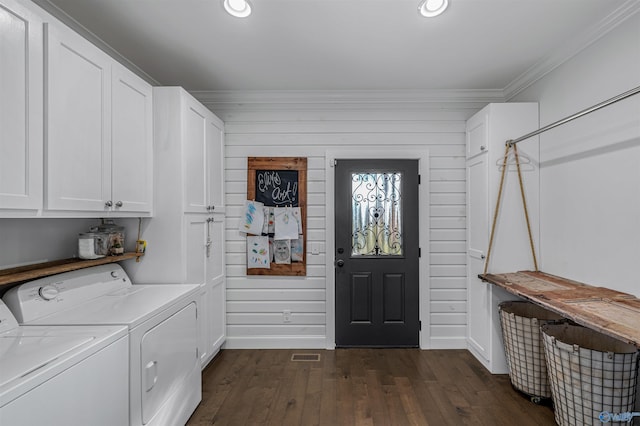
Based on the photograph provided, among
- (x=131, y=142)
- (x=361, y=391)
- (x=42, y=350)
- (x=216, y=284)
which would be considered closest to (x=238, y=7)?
(x=131, y=142)

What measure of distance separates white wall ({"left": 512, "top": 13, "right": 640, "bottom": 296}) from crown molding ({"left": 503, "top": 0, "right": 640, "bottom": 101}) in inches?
1.5

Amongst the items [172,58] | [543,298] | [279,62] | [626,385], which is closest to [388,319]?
[543,298]

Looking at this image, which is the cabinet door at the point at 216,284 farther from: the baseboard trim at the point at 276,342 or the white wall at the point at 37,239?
the white wall at the point at 37,239

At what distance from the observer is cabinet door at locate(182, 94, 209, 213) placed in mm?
2488

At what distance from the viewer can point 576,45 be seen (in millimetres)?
2361

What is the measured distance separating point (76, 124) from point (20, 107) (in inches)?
11.8

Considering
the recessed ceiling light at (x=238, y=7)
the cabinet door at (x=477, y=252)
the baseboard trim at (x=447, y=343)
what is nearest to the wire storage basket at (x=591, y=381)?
the cabinet door at (x=477, y=252)

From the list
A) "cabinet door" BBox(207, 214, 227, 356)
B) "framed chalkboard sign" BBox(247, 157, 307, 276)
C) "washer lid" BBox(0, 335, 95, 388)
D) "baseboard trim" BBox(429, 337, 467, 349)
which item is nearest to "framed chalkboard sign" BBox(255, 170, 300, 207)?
"framed chalkboard sign" BBox(247, 157, 307, 276)

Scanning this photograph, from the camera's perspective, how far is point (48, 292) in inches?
68.7

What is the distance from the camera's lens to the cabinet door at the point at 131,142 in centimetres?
200

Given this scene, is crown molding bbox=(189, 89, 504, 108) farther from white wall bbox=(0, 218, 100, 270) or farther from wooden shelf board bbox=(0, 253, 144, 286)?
wooden shelf board bbox=(0, 253, 144, 286)

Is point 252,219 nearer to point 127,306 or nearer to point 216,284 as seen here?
point 216,284

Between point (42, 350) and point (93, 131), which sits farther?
point (93, 131)

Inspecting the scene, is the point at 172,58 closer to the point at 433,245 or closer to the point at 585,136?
the point at 433,245
